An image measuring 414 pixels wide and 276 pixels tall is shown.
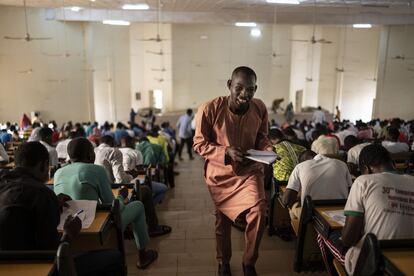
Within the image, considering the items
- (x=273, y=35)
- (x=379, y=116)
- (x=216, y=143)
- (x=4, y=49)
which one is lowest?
(x=379, y=116)

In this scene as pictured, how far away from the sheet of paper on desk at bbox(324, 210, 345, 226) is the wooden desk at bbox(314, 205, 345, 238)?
21 mm

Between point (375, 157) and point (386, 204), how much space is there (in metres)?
0.33

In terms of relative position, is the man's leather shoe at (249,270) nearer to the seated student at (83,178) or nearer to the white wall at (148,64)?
the seated student at (83,178)

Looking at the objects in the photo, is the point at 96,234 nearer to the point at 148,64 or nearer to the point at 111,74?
the point at 111,74

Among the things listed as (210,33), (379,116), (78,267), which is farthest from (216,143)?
(210,33)

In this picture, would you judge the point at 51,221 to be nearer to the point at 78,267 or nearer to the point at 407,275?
the point at 78,267

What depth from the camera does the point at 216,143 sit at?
265 centimetres

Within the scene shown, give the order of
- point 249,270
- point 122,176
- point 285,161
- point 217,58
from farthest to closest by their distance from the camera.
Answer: point 217,58
point 285,161
point 122,176
point 249,270

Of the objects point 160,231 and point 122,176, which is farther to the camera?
point 160,231

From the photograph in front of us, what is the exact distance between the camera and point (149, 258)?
3.24 meters

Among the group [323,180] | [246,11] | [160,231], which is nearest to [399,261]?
[323,180]

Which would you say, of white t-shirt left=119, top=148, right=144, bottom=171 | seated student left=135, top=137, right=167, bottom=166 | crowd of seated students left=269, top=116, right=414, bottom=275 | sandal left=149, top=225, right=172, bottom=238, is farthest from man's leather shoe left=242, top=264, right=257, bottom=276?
seated student left=135, top=137, right=167, bottom=166

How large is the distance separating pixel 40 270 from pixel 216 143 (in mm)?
1427

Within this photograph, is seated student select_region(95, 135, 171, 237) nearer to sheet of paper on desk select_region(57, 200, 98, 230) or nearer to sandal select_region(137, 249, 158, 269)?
sandal select_region(137, 249, 158, 269)
